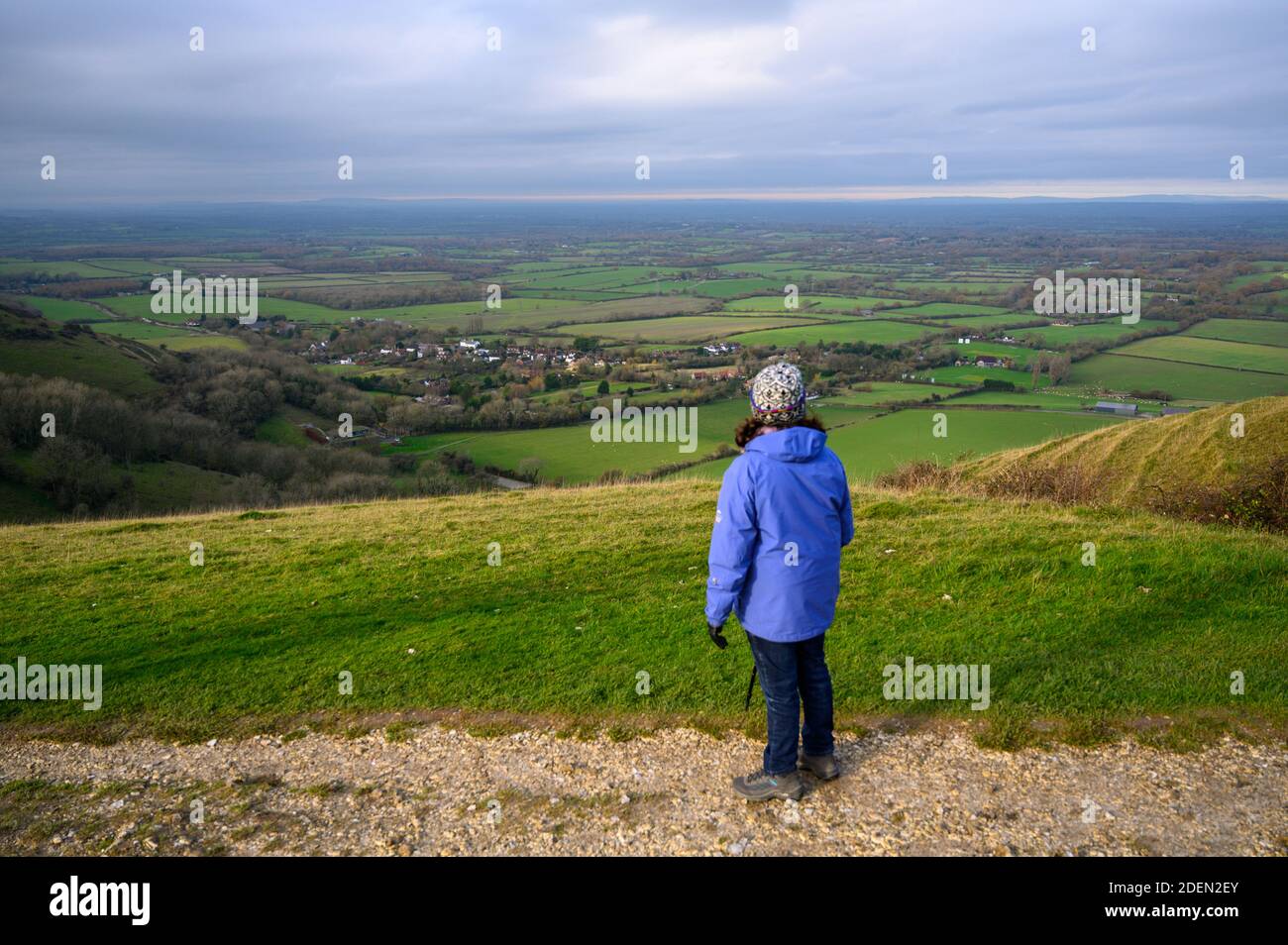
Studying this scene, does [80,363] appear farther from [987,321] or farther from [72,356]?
[987,321]

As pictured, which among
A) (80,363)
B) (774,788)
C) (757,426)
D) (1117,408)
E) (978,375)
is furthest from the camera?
(80,363)

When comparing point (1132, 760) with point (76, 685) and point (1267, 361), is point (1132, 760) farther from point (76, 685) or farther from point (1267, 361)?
point (1267, 361)

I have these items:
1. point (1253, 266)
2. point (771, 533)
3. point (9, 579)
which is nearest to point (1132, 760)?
point (771, 533)

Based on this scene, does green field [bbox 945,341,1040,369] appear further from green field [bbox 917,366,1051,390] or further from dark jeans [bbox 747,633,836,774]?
dark jeans [bbox 747,633,836,774]

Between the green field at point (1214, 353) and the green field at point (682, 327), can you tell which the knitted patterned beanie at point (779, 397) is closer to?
the green field at point (1214, 353)

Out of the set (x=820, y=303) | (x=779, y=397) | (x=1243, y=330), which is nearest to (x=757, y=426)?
(x=779, y=397)

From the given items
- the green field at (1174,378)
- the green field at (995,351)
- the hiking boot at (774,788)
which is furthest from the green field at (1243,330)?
the hiking boot at (774,788)

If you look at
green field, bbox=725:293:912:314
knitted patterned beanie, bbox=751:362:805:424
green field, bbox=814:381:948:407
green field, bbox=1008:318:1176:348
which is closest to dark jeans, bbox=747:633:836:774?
knitted patterned beanie, bbox=751:362:805:424
